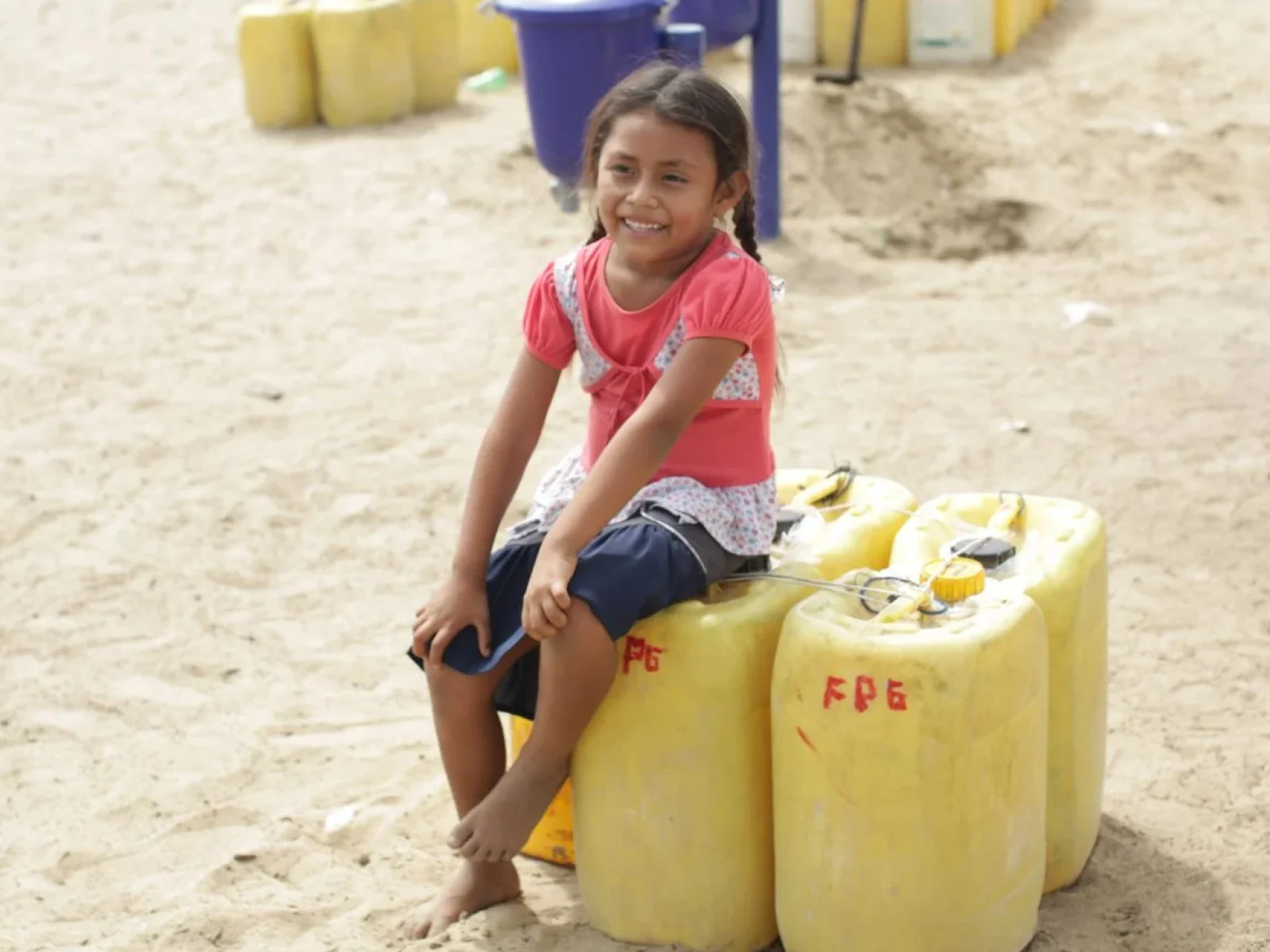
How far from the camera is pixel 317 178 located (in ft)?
26.8

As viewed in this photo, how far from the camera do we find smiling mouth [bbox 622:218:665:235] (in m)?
2.81

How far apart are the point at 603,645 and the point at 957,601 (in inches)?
22.0

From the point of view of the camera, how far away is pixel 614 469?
107 inches

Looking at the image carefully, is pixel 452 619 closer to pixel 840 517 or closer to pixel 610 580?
pixel 610 580

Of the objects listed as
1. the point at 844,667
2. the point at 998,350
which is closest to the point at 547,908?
the point at 844,667

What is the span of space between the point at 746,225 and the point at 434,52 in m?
6.81

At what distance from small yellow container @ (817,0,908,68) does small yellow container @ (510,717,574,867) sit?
24.1 ft

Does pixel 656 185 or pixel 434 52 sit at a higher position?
pixel 656 185

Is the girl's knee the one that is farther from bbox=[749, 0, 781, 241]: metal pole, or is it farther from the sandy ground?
bbox=[749, 0, 781, 241]: metal pole

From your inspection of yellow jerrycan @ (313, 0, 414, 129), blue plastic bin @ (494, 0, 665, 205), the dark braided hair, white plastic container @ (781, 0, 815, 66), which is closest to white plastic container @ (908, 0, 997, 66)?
white plastic container @ (781, 0, 815, 66)

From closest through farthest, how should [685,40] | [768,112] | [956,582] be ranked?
[956,582], [685,40], [768,112]

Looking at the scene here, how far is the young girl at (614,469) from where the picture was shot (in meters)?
2.69

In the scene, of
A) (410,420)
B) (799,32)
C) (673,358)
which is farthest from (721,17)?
(673,358)

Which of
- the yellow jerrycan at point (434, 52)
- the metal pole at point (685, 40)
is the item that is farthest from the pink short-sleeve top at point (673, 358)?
the yellow jerrycan at point (434, 52)
